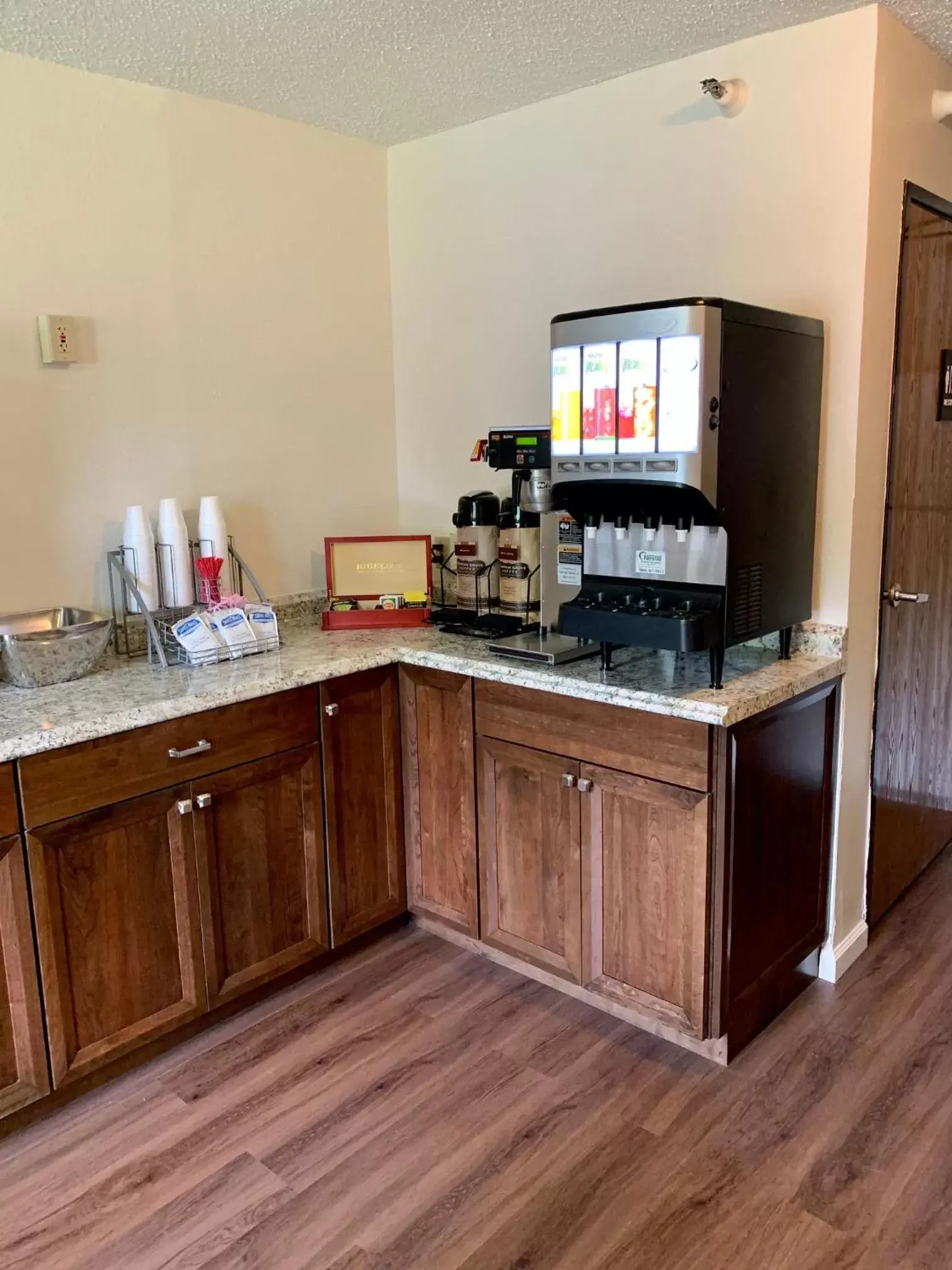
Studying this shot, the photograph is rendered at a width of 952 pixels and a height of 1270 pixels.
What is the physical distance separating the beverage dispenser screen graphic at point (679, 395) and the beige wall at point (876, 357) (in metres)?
0.62

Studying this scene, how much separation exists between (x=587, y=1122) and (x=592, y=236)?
7.19 ft

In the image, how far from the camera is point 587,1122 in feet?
6.48

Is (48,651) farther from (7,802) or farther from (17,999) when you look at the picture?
(17,999)

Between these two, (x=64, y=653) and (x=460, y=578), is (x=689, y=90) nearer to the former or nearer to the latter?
(x=460, y=578)

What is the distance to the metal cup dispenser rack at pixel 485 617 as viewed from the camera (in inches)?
103

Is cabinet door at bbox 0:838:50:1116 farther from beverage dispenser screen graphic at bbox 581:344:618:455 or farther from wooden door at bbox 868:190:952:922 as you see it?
wooden door at bbox 868:190:952:922

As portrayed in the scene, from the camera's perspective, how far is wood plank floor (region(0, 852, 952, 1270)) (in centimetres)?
169

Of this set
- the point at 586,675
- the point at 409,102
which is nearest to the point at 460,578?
the point at 586,675

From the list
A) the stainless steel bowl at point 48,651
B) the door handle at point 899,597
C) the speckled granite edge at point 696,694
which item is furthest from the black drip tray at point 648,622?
the stainless steel bowl at point 48,651

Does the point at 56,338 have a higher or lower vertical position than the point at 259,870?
higher

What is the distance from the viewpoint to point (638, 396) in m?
1.89

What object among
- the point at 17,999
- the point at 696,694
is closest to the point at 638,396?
the point at 696,694

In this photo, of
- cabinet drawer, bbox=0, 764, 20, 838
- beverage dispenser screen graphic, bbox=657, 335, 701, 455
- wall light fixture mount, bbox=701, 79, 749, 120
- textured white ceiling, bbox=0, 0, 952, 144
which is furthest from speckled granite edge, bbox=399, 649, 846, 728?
textured white ceiling, bbox=0, 0, 952, 144

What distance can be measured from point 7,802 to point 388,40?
1.86 meters
